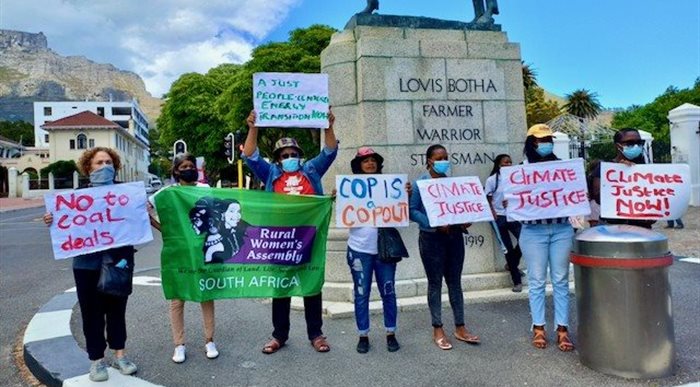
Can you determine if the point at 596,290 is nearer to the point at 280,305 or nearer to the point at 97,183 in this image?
the point at 280,305

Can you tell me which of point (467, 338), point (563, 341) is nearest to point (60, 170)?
point (467, 338)

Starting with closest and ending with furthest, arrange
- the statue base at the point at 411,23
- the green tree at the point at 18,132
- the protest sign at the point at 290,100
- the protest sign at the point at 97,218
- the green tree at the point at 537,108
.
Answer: the protest sign at the point at 97,218 → the protest sign at the point at 290,100 → the statue base at the point at 411,23 → the green tree at the point at 537,108 → the green tree at the point at 18,132

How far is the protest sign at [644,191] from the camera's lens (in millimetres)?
4203

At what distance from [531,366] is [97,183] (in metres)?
3.88

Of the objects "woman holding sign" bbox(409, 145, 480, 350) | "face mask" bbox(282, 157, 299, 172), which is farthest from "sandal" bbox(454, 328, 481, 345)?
"face mask" bbox(282, 157, 299, 172)

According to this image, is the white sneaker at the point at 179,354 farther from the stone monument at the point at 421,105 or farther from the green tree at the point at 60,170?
the green tree at the point at 60,170

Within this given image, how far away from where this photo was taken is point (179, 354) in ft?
14.8

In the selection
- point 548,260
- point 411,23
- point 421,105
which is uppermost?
point 411,23

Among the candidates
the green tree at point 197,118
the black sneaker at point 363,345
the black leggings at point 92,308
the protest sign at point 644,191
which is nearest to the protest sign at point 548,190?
the protest sign at point 644,191

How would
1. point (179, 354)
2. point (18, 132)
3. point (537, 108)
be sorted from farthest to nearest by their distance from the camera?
point (18, 132)
point (537, 108)
point (179, 354)

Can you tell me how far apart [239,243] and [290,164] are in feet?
2.84

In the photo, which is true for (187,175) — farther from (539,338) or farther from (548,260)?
(539,338)

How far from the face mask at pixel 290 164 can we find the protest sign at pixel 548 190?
1943 millimetres

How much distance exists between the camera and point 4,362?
4832 millimetres
